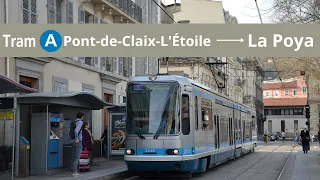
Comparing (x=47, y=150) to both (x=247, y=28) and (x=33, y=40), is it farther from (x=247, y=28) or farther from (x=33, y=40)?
(x=247, y=28)

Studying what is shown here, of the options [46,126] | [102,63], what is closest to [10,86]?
[46,126]

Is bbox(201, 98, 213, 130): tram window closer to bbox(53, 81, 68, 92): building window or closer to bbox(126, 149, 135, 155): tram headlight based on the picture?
bbox(126, 149, 135, 155): tram headlight

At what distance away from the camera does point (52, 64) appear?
2227 cm

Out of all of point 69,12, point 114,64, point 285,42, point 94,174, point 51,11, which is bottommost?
point 94,174

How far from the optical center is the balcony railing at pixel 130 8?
29.7m

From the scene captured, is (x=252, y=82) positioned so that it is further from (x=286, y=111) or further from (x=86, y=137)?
(x=86, y=137)

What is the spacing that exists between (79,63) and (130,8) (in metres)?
7.68

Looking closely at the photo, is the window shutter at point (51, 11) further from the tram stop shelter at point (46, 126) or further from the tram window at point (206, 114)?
the tram window at point (206, 114)

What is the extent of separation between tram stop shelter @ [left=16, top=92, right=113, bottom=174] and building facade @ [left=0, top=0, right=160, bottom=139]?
8.40 ft

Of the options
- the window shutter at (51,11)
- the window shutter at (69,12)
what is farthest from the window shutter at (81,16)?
the window shutter at (51,11)

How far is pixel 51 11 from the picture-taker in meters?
22.7

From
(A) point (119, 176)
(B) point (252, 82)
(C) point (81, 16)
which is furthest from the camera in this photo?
(B) point (252, 82)

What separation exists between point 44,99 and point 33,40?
5.91 feet

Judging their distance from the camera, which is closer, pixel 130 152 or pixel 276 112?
pixel 130 152
